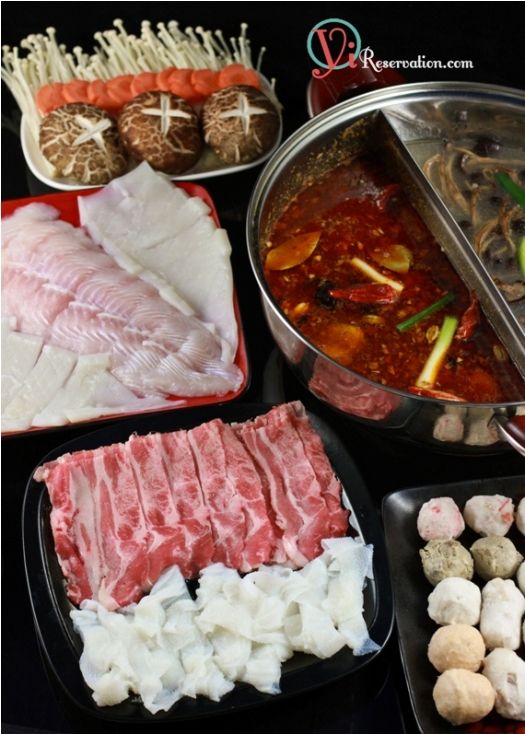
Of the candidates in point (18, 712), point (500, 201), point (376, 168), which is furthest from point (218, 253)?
point (18, 712)

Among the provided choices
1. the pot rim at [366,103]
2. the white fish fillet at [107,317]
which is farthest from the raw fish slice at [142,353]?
the pot rim at [366,103]

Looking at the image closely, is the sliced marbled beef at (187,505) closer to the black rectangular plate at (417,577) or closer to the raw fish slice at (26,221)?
the black rectangular plate at (417,577)

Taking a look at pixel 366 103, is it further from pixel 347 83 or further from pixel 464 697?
pixel 464 697

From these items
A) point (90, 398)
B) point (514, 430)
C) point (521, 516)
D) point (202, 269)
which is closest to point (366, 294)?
point (202, 269)

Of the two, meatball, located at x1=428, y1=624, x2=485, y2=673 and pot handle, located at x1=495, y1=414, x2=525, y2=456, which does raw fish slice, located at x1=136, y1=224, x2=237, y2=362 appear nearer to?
pot handle, located at x1=495, y1=414, x2=525, y2=456

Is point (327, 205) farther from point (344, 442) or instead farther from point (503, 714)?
point (503, 714)

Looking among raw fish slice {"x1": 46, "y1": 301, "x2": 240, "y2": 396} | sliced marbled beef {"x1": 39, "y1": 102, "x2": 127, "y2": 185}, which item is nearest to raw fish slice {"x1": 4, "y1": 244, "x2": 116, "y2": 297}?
A: raw fish slice {"x1": 46, "y1": 301, "x2": 240, "y2": 396}
